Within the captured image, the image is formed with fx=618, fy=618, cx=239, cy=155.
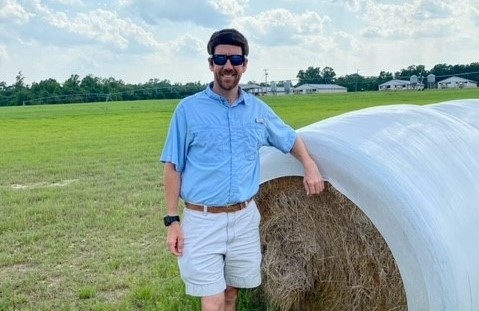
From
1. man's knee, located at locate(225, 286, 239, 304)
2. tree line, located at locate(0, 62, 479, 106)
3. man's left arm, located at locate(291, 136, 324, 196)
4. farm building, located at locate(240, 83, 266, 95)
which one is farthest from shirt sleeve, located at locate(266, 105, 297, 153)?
tree line, located at locate(0, 62, 479, 106)

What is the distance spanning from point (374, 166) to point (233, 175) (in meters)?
0.69

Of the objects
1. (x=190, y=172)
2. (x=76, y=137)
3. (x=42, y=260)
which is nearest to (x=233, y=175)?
(x=190, y=172)

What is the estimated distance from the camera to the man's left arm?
3260mm

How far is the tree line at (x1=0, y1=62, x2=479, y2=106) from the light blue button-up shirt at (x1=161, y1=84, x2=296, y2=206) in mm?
52652

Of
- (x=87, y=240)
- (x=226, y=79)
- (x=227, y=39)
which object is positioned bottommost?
(x=87, y=240)

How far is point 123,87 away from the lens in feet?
200

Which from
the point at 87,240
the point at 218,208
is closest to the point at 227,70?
the point at 218,208

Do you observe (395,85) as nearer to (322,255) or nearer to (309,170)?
(322,255)

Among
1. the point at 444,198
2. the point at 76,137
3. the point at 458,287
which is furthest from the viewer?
the point at 76,137

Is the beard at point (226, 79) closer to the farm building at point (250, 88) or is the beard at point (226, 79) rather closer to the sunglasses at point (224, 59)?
the sunglasses at point (224, 59)

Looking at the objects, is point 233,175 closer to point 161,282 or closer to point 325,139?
point 325,139

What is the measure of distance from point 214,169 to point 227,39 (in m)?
0.63

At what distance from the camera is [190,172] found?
3068mm

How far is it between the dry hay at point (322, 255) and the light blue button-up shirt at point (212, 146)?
686 mm
